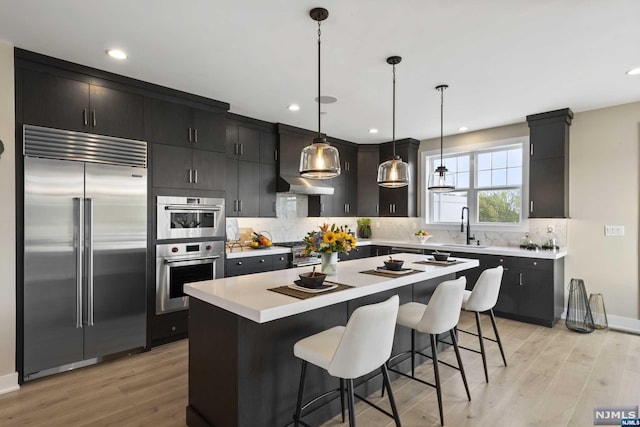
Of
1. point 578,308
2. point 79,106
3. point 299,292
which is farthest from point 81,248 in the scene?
point 578,308

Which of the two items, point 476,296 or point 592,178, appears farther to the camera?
point 592,178

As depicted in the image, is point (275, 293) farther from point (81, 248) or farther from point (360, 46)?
point (81, 248)

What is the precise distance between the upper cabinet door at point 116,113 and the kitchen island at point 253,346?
6.52 ft

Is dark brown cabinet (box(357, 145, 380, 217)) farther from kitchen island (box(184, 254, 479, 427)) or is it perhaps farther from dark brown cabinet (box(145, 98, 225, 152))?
kitchen island (box(184, 254, 479, 427))

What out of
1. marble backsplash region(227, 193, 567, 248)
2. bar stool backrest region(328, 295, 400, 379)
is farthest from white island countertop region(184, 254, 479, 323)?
marble backsplash region(227, 193, 567, 248)

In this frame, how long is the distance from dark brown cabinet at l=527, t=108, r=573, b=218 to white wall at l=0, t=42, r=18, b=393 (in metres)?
5.58

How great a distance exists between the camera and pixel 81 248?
9.96ft

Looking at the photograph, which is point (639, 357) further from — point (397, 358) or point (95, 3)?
point (95, 3)

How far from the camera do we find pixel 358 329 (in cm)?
168

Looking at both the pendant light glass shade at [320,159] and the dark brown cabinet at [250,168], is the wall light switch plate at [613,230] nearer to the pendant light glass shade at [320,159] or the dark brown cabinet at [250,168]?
the pendant light glass shade at [320,159]

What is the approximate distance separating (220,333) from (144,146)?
2.32m

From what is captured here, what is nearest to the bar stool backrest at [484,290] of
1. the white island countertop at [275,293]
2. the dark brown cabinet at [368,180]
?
the white island countertop at [275,293]

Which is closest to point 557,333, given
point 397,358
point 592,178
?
point 592,178

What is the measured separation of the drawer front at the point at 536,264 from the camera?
4.21 meters
